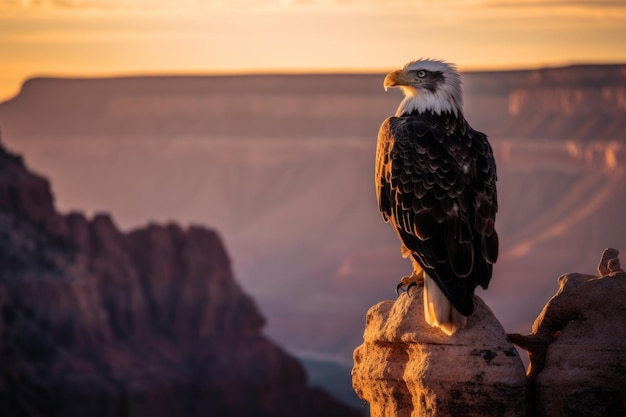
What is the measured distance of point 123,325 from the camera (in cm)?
9106

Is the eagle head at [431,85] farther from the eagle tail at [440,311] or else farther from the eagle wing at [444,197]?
the eagle tail at [440,311]

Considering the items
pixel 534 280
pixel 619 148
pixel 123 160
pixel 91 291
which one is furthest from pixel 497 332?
pixel 123 160

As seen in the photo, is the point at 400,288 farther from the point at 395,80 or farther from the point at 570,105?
the point at 570,105

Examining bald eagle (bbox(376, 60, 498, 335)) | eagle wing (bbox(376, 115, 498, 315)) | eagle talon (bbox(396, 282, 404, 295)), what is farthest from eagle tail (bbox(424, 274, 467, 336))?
eagle talon (bbox(396, 282, 404, 295))

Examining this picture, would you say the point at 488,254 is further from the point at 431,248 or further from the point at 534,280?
the point at 534,280

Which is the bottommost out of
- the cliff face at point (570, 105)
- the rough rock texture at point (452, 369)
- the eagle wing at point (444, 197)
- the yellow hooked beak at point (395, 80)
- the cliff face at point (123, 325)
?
the cliff face at point (123, 325)

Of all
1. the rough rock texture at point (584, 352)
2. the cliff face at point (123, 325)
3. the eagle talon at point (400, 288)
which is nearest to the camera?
the rough rock texture at point (584, 352)

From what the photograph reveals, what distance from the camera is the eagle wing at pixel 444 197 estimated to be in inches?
592

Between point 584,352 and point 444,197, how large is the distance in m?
2.04

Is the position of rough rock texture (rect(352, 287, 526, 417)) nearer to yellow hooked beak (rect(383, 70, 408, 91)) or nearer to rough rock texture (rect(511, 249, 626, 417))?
rough rock texture (rect(511, 249, 626, 417))

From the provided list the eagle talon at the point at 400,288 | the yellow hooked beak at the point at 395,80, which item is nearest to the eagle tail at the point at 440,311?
the eagle talon at the point at 400,288

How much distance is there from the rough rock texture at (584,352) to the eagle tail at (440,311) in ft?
3.40

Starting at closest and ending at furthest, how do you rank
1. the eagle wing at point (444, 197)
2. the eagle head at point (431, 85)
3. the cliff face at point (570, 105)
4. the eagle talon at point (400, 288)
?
the eagle wing at point (444, 197) → the eagle head at point (431, 85) → the eagle talon at point (400, 288) → the cliff face at point (570, 105)

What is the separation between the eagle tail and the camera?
1527 cm
